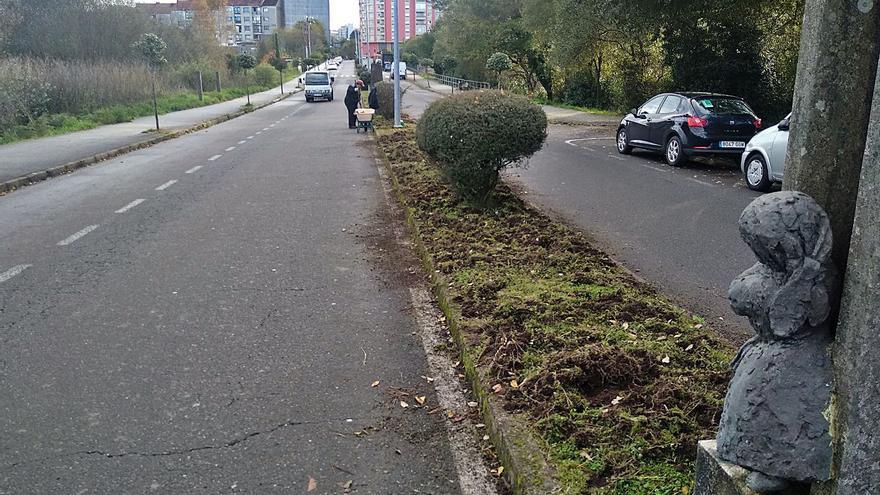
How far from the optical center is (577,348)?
449 centimetres

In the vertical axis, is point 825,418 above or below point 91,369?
above

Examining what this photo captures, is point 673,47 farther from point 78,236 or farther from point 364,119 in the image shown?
point 78,236

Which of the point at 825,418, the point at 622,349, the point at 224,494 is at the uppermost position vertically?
the point at 825,418

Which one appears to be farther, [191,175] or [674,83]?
[674,83]

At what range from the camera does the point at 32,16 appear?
41.8 m

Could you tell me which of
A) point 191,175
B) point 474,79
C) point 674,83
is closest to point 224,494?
point 191,175

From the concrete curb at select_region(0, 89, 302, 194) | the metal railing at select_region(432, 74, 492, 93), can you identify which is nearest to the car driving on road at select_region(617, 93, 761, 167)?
the concrete curb at select_region(0, 89, 302, 194)

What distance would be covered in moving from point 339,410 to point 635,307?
7.78ft

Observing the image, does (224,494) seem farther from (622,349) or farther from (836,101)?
(836,101)

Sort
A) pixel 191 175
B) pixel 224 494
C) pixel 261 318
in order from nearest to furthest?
pixel 224 494
pixel 261 318
pixel 191 175

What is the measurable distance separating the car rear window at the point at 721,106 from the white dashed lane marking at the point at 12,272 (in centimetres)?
1283

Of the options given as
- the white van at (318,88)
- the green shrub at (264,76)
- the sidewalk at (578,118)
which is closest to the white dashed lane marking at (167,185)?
the sidewalk at (578,118)

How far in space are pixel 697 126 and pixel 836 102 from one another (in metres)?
13.8

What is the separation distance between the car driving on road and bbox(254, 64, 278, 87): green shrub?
54319 mm
